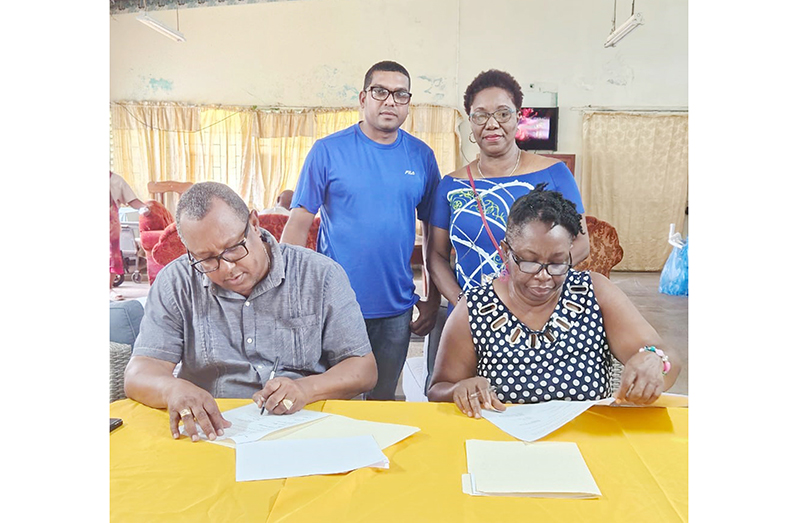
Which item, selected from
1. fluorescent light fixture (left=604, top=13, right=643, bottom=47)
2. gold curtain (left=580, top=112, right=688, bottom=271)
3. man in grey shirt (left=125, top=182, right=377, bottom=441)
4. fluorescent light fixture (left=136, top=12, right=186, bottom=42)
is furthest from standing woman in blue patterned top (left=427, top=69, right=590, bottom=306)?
gold curtain (left=580, top=112, right=688, bottom=271)

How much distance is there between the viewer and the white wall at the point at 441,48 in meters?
7.05

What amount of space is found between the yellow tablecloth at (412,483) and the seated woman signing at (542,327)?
218 mm

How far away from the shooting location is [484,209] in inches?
65.7

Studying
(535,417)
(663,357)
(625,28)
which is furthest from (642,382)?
(625,28)

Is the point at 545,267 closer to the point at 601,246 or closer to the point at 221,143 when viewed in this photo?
the point at 601,246

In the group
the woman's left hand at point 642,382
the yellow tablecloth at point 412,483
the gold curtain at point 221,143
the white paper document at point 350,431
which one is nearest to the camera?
the yellow tablecloth at point 412,483

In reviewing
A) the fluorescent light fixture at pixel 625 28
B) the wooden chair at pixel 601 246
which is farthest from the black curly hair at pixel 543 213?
the fluorescent light fixture at pixel 625 28

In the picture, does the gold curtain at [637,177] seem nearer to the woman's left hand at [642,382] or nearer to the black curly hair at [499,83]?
the black curly hair at [499,83]

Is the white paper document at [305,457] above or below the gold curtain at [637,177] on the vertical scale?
below

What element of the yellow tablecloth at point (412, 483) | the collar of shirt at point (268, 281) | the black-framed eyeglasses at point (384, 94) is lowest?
the yellow tablecloth at point (412, 483)

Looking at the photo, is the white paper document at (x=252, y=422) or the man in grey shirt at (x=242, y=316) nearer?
the white paper document at (x=252, y=422)

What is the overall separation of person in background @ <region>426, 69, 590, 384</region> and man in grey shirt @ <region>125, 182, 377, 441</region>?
1.43 feet
